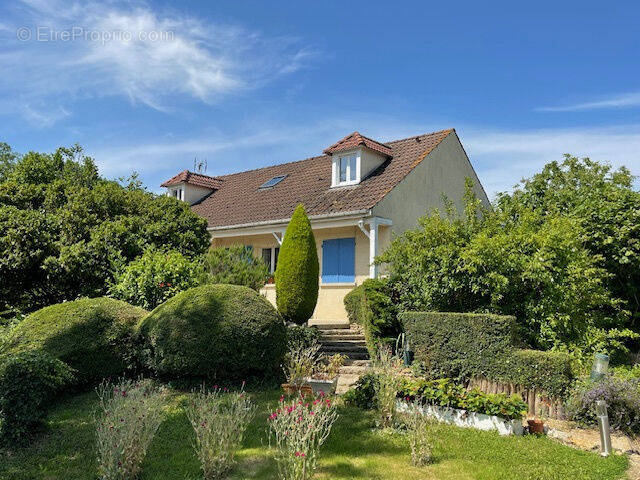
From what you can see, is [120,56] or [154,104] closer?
[120,56]

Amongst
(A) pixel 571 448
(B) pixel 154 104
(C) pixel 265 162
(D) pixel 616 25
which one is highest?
(C) pixel 265 162

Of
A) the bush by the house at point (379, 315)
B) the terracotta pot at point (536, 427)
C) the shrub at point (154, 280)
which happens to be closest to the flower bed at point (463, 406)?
the terracotta pot at point (536, 427)

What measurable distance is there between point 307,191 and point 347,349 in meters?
8.51

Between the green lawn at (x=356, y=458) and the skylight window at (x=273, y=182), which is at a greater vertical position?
the skylight window at (x=273, y=182)

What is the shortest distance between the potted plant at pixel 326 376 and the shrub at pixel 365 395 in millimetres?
511

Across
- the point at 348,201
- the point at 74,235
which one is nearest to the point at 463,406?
the point at 348,201

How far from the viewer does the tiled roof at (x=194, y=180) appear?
24.8m

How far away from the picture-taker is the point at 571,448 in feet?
21.3

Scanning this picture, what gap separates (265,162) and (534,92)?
1619 centimetres

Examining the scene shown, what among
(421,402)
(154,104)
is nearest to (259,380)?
(421,402)

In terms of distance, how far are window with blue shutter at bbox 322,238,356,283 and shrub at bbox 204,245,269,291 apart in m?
4.15

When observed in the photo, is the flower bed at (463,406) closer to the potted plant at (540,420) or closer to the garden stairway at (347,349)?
the potted plant at (540,420)

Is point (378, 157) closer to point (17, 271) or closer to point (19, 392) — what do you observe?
point (17, 271)

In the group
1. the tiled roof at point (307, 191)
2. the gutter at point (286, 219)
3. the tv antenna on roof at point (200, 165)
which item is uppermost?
the tv antenna on roof at point (200, 165)
